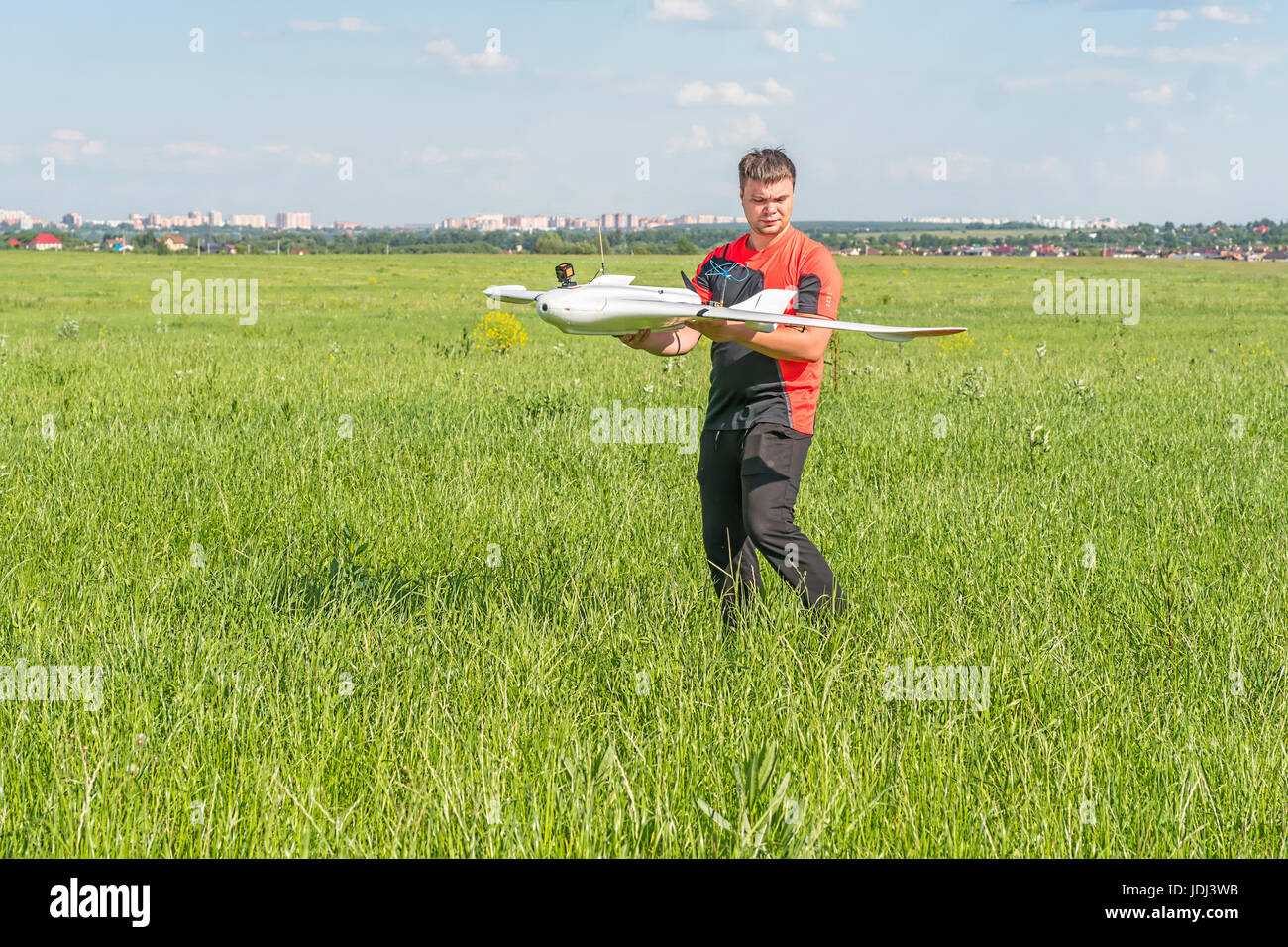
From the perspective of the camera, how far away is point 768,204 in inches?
156

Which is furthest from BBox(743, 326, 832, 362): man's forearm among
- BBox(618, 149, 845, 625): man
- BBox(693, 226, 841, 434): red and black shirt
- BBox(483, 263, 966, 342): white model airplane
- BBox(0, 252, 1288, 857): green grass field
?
BBox(0, 252, 1288, 857): green grass field

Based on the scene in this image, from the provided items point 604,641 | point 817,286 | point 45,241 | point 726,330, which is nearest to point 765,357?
point 817,286

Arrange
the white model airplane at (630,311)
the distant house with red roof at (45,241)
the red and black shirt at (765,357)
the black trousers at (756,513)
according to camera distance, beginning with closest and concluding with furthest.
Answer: the white model airplane at (630,311) → the red and black shirt at (765,357) → the black trousers at (756,513) → the distant house with red roof at (45,241)

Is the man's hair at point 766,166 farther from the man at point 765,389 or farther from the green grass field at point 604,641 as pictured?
the green grass field at point 604,641

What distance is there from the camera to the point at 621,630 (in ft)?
13.1

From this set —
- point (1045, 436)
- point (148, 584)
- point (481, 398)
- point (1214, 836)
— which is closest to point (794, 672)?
point (1214, 836)

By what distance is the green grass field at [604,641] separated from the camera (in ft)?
8.83

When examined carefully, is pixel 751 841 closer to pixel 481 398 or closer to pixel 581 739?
pixel 581 739

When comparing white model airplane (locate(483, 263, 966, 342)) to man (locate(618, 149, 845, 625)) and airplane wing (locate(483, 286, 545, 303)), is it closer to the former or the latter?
airplane wing (locate(483, 286, 545, 303))

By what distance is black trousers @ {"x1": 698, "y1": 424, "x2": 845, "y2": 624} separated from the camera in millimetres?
4098

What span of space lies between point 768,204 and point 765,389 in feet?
2.57

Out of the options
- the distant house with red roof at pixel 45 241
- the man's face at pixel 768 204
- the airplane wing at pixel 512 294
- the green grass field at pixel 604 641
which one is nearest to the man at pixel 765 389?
the man's face at pixel 768 204

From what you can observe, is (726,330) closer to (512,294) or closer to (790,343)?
(790,343)
